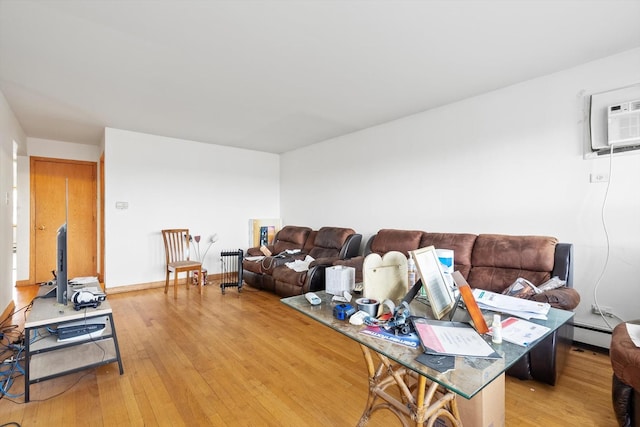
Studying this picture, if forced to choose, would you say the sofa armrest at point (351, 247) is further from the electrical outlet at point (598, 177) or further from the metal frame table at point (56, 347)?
the metal frame table at point (56, 347)

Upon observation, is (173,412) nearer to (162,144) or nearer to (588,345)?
(588,345)

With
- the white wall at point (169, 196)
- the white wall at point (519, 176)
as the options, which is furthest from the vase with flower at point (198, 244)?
the white wall at point (519, 176)

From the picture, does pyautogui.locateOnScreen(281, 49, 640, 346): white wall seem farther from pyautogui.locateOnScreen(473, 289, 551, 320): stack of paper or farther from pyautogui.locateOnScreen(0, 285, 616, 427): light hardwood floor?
pyautogui.locateOnScreen(473, 289, 551, 320): stack of paper

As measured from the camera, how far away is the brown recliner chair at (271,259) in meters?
4.33

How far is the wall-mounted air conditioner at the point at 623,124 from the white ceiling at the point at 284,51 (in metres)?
A: 0.47

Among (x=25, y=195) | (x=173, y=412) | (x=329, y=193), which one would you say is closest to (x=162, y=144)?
(x=25, y=195)

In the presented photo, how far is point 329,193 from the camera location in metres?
5.11

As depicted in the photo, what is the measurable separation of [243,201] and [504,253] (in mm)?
4434

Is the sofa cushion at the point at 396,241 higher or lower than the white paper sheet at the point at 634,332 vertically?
higher

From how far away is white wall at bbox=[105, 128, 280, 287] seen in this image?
442 centimetres

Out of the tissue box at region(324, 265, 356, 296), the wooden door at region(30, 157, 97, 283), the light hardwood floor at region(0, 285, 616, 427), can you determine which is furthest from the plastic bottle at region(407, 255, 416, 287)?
the wooden door at region(30, 157, 97, 283)

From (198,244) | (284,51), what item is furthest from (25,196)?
(284,51)

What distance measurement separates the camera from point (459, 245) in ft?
9.92

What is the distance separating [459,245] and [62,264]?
3445mm
